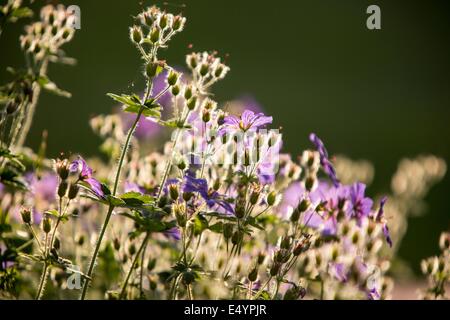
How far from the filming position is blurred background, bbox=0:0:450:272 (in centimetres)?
1014

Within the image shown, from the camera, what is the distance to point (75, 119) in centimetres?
979

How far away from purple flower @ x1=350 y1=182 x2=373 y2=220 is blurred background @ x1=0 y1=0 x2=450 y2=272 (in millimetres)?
6763

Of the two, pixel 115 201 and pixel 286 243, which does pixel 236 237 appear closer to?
pixel 286 243

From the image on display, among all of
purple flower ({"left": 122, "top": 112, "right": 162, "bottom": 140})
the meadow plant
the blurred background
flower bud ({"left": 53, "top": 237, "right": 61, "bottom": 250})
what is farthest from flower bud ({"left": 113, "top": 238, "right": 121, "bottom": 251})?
the blurred background

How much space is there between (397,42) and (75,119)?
742cm

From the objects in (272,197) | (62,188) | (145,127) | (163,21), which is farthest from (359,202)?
(145,127)

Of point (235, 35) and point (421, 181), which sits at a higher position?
point (235, 35)

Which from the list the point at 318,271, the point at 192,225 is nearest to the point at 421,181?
the point at 318,271

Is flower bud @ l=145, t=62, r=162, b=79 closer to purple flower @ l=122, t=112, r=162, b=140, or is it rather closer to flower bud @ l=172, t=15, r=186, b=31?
flower bud @ l=172, t=15, r=186, b=31

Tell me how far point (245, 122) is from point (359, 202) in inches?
23.3

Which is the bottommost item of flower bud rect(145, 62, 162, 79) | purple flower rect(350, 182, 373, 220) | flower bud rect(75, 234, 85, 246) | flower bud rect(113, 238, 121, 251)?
flower bud rect(113, 238, 121, 251)
